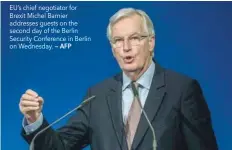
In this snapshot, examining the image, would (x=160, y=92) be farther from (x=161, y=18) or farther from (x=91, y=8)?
(x=91, y=8)

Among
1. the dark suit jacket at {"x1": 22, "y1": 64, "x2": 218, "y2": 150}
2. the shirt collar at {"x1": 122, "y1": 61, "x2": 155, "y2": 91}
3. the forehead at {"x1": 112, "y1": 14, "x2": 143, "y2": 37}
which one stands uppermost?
the forehead at {"x1": 112, "y1": 14, "x2": 143, "y2": 37}

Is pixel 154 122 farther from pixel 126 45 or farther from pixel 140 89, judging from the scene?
pixel 126 45

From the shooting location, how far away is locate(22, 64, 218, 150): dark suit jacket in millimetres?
1878

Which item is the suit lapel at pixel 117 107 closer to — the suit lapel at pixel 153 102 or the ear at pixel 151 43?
the suit lapel at pixel 153 102

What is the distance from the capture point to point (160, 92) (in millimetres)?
1941

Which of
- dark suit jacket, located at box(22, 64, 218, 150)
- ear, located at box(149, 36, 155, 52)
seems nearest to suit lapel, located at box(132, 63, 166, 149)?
dark suit jacket, located at box(22, 64, 218, 150)

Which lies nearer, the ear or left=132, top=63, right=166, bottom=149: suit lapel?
left=132, top=63, right=166, bottom=149: suit lapel

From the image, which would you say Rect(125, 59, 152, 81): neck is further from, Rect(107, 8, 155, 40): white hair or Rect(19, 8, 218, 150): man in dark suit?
Rect(107, 8, 155, 40): white hair

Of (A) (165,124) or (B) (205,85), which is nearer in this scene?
(A) (165,124)

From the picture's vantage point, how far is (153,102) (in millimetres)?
1925

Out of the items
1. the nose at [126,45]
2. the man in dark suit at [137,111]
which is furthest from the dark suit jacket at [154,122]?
the nose at [126,45]

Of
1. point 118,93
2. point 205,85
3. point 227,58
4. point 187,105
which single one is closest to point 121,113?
point 118,93

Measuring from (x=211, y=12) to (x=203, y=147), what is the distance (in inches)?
26.0

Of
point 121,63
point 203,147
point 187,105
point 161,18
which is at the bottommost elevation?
point 203,147
